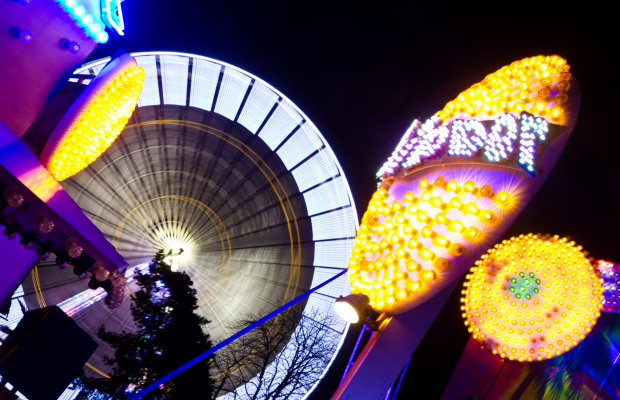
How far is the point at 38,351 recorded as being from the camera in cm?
507

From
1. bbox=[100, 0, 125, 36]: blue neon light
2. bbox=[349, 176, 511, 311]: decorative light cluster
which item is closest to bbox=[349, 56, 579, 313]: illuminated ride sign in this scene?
bbox=[349, 176, 511, 311]: decorative light cluster

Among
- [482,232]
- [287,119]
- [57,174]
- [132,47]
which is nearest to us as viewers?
[482,232]

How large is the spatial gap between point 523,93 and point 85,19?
21.0 feet

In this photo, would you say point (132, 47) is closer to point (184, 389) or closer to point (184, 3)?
point (184, 3)

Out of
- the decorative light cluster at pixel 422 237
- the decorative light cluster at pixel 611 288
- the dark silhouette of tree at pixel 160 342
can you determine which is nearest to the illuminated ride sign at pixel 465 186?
the decorative light cluster at pixel 422 237

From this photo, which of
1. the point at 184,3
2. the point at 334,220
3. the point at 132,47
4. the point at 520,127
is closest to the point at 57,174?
the point at 132,47

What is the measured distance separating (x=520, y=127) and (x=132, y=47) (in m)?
8.70

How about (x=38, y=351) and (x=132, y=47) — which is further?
(x=132, y=47)

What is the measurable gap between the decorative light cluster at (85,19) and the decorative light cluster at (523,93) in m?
5.42

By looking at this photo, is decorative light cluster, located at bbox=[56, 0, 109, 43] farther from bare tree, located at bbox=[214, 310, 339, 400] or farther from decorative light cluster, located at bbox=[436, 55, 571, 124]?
bare tree, located at bbox=[214, 310, 339, 400]

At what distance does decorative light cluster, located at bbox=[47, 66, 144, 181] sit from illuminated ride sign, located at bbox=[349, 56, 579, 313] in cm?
430

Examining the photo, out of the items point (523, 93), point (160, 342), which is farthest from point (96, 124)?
point (160, 342)

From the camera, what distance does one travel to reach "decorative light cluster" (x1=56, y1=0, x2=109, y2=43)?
14.7ft

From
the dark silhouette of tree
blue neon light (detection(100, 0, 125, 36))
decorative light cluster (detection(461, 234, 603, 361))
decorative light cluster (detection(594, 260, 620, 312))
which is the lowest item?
the dark silhouette of tree
